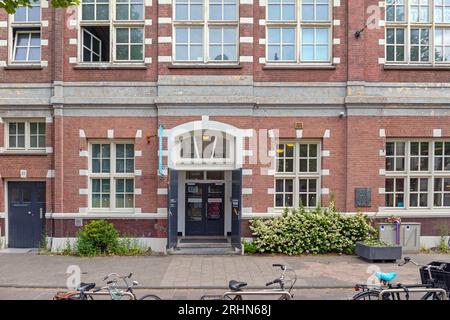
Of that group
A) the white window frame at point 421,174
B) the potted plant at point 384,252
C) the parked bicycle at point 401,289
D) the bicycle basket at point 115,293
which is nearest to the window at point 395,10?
the white window frame at point 421,174

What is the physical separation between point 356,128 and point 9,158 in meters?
12.0

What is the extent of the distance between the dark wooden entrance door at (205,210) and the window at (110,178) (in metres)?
2.42

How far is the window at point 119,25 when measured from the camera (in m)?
12.4

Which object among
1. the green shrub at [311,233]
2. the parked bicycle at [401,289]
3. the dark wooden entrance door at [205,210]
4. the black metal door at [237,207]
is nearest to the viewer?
the parked bicycle at [401,289]

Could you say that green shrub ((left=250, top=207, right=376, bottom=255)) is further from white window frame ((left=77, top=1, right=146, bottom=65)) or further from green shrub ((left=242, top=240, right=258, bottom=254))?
white window frame ((left=77, top=1, right=146, bottom=65))

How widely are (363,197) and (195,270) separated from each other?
625 centimetres

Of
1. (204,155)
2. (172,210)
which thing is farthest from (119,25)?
(172,210)

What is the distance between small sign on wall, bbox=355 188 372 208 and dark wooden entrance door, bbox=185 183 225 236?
487 cm

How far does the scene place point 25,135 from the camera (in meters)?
12.7

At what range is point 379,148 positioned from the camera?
1231 cm

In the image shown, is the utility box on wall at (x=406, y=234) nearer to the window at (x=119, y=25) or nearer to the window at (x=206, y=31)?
the window at (x=206, y=31)

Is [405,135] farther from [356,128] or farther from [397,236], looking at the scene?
[397,236]

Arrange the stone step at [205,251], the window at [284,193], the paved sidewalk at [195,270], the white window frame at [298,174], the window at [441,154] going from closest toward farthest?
the paved sidewalk at [195,270] → the stone step at [205,251] → the white window frame at [298,174] → the window at [284,193] → the window at [441,154]

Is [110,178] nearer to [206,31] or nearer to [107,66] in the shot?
[107,66]
